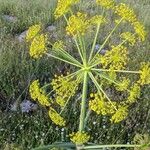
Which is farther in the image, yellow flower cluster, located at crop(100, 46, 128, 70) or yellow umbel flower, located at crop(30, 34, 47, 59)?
yellow umbel flower, located at crop(30, 34, 47, 59)

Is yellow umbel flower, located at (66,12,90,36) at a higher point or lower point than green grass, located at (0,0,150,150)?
higher

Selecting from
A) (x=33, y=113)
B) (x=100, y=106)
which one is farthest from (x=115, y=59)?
(x=33, y=113)

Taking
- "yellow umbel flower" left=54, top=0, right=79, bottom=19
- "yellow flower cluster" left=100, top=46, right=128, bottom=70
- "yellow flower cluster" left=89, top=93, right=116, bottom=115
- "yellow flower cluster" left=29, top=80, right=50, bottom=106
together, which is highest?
"yellow umbel flower" left=54, top=0, right=79, bottom=19

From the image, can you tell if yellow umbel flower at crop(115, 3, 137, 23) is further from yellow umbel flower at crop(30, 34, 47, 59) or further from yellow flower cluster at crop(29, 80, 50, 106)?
yellow flower cluster at crop(29, 80, 50, 106)

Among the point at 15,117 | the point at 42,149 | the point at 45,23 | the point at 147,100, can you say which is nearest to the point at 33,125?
the point at 15,117

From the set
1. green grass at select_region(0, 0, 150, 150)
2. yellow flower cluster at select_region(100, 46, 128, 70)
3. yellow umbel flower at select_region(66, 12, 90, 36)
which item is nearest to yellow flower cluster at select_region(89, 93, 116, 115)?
yellow flower cluster at select_region(100, 46, 128, 70)

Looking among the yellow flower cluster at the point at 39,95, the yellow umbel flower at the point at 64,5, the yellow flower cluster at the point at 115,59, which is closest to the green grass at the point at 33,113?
the yellow flower cluster at the point at 39,95

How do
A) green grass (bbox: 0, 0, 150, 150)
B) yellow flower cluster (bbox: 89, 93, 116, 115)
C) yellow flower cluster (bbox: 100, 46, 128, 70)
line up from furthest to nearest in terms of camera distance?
1. green grass (bbox: 0, 0, 150, 150)
2. yellow flower cluster (bbox: 100, 46, 128, 70)
3. yellow flower cluster (bbox: 89, 93, 116, 115)

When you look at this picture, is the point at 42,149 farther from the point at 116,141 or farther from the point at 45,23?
the point at 45,23

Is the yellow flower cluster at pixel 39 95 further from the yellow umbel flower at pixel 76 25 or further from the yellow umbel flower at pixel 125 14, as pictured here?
the yellow umbel flower at pixel 125 14
